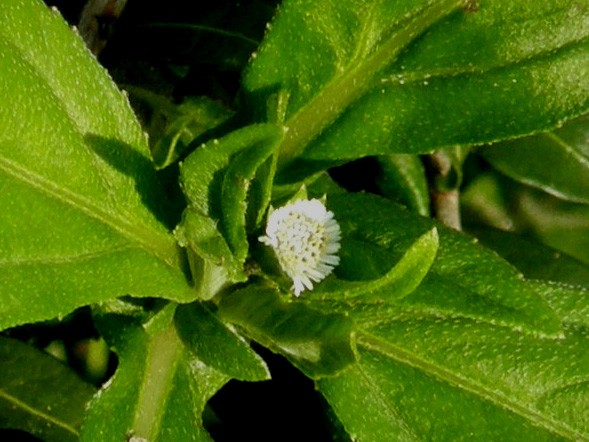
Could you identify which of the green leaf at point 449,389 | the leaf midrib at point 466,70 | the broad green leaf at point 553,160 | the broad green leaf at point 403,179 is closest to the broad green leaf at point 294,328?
the green leaf at point 449,389

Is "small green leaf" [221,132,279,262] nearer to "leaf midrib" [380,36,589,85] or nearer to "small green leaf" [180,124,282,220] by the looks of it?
"small green leaf" [180,124,282,220]

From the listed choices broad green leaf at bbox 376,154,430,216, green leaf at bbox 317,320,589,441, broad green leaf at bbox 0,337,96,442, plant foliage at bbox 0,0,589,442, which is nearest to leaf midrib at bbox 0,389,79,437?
broad green leaf at bbox 0,337,96,442

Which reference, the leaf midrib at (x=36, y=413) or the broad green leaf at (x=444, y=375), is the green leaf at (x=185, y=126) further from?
the leaf midrib at (x=36, y=413)

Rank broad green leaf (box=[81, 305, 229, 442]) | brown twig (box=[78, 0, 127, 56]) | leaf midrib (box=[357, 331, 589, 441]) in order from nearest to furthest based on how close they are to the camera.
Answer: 1. broad green leaf (box=[81, 305, 229, 442])
2. leaf midrib (box=[357, 331, 589, 441])
3. brown twig (box=[78, 0, 127, 56])

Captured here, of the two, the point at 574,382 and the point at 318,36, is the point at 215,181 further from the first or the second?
the point at 574,382

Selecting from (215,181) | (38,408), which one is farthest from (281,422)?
(215,181)

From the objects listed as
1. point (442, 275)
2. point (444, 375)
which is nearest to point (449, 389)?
point (444, 375)
